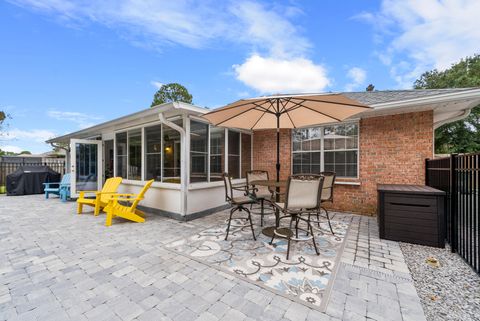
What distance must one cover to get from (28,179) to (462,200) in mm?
13249

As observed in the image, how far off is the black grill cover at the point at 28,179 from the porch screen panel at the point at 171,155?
764 cm

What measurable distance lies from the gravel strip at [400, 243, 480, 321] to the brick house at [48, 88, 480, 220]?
2.27m

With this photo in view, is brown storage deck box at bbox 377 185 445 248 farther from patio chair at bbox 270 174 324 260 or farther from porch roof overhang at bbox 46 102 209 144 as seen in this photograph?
porch roof overhang at bbox 46 102 209 144

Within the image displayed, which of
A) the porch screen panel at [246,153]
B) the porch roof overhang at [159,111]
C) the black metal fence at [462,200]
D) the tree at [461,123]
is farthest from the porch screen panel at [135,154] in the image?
the tree at [461,123]

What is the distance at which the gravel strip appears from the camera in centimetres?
170

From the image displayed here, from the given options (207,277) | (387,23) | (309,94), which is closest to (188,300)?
Result: (207,277)

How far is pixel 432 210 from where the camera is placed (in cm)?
305

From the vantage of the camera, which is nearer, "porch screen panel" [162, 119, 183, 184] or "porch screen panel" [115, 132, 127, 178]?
"porch screen panel" [162, 119, 183, 184]

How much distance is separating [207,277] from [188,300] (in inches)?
16.0

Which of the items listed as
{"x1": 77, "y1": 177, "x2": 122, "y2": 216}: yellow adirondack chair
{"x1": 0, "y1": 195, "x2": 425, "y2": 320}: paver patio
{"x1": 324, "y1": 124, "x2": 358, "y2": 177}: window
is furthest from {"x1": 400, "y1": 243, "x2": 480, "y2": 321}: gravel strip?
{"x1": 77, "y1": 177, "x2": 122, "y2": 216}: yellow adirondack chair

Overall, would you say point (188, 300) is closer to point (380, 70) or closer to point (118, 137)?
point (118, 137)

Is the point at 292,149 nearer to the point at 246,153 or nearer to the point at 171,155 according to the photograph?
the point at 246,153

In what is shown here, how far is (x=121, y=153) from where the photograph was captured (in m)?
6.44

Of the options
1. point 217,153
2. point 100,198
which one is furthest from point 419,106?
point 100,198
